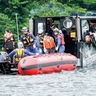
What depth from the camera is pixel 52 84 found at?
22578 millimetres

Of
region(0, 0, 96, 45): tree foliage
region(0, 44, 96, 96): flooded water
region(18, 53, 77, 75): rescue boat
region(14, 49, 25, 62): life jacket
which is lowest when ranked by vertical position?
region(0, 44, 96, 96): flooded water

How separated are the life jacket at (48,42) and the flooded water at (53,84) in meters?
1.88

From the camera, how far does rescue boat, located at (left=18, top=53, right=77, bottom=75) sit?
2530cm

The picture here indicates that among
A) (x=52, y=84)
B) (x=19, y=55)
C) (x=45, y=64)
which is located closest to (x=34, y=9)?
(x=19, y=55)

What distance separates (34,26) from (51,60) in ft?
13.8

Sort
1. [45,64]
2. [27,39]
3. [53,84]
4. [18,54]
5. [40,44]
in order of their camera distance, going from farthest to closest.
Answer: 1. [40,44]
2. [27,39]
3. [18,54]
4. [45,64]
5. [53,84]

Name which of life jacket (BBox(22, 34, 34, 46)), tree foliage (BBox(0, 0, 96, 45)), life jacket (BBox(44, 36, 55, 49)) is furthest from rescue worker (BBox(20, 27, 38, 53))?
tree foliage (BBox(0, 0, 96, 45))

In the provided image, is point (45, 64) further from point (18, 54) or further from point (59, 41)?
point (59, 41)

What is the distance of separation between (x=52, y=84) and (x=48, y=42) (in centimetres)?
600

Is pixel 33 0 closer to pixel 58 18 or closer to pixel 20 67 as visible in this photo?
pixel 58 18

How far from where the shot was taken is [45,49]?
93.7 ft

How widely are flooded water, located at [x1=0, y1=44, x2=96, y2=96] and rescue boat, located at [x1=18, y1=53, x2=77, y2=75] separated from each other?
0.90 ft

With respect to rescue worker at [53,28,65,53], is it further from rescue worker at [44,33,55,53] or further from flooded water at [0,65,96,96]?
flooded water at [0,65,96,96]

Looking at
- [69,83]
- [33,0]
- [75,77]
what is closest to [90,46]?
[75,77]
